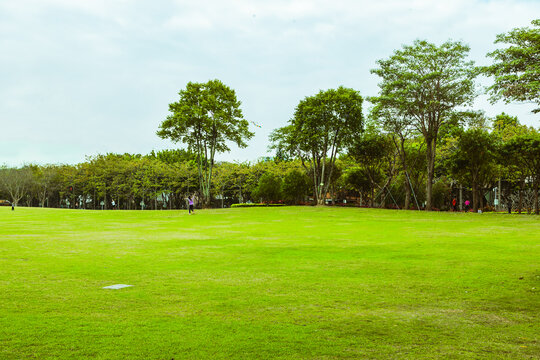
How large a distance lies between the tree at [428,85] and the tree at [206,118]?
16.2 metres

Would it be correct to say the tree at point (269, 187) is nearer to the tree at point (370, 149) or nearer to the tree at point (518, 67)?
the tree at point (370, 149)

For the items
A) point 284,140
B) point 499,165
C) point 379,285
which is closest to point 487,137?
point 499,165

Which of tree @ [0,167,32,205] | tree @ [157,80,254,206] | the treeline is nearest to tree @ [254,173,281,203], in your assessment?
the treeline

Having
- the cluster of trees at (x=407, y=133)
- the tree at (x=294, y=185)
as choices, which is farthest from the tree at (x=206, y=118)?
the tree at (x=294, y=185)

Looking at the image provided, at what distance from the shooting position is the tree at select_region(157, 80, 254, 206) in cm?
4988

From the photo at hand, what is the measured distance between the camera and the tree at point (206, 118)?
49.9m

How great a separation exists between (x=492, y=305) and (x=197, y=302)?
4610 millimetres

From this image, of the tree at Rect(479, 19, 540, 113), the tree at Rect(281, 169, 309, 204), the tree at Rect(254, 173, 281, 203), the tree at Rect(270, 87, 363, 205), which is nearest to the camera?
the tree at Rect(479, 19, 540, 113)

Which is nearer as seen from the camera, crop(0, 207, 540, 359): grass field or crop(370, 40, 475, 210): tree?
crop(0, 207, 540, 359): grass field

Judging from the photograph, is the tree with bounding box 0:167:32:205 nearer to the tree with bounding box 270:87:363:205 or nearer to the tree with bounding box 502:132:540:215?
the tree with bounding box 270:87:363:205

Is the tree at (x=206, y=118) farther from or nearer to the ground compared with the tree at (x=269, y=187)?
farther from the ground

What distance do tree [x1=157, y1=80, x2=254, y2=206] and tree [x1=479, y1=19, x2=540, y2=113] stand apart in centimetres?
2720

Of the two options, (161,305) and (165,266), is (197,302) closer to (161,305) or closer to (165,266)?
(161,305)

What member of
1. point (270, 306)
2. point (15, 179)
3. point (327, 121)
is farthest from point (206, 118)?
point (15, 179)
